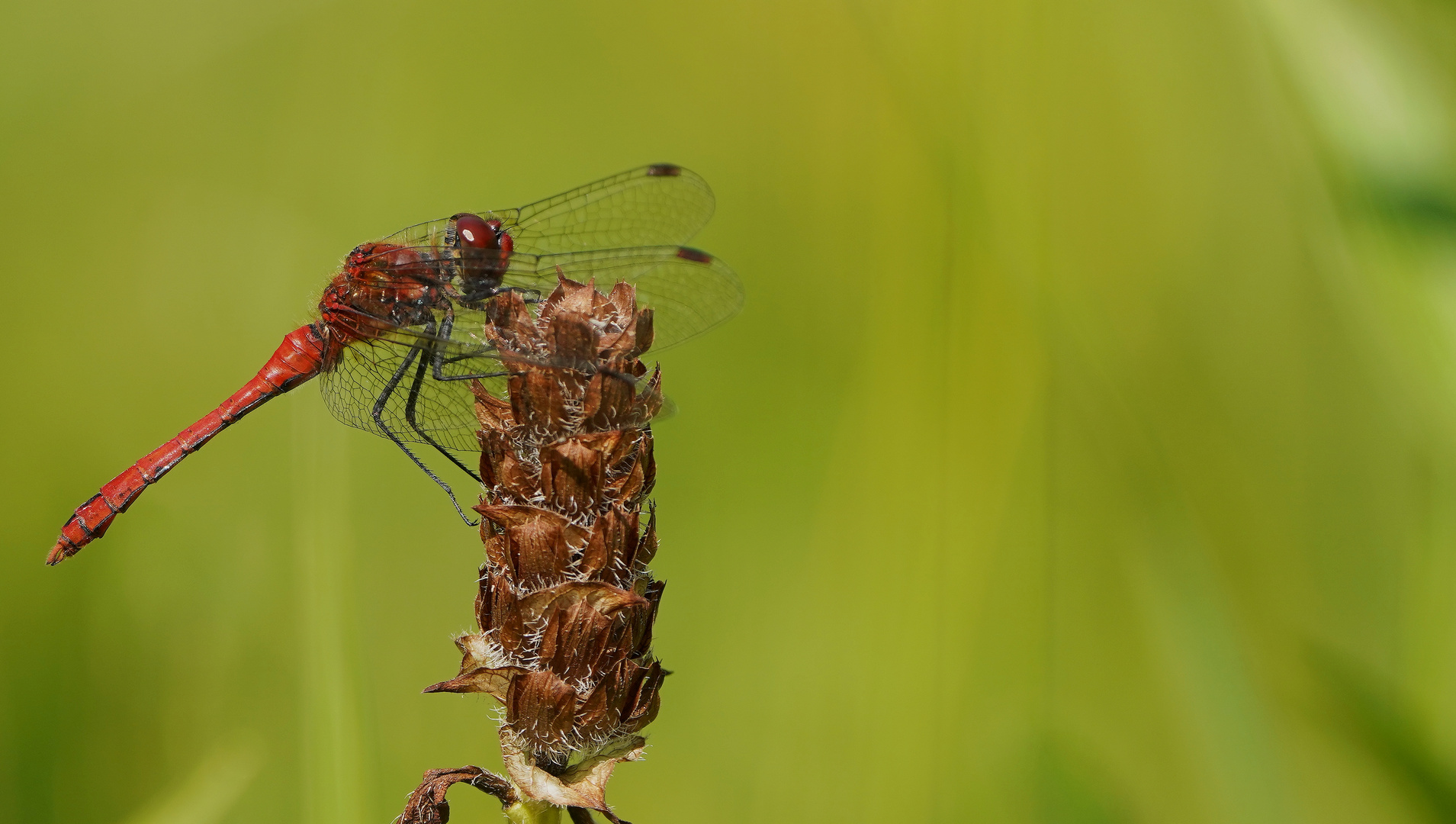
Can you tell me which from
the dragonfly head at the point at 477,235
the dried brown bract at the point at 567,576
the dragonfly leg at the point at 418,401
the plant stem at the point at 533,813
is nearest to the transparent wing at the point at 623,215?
the dragonfly head at the point at 477,235

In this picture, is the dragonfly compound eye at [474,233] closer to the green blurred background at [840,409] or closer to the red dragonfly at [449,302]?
the red dragonfly at [449,302]

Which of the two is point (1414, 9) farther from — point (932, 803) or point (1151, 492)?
point (932, 803)

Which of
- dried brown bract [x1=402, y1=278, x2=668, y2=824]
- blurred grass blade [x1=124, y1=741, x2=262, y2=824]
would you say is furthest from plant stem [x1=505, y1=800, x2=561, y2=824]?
blurred grass blade [x1=124, y1=741, x2=262, y2=824]

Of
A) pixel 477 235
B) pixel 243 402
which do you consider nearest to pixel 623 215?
pixel 477 235

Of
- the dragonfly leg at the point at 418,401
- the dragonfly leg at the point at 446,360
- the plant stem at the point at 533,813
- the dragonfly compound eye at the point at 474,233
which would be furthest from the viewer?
the dragonfly compound eye at the point at 474,233

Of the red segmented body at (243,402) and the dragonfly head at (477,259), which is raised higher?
the dragonfly head at (477,259)

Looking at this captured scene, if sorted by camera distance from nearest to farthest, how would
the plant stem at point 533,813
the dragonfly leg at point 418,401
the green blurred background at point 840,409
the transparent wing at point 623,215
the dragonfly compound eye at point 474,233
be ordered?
the plant stem at point 533,813 → the green blurred background at point 840,409 → the dragonfly leg at point 418,401 → the dragonfly compound eye at point 474,233 → the transparent wing at point 623,215

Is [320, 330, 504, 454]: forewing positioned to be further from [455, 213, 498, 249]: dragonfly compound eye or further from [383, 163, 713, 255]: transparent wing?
[383, 163, 713, 255]: transparent wing
